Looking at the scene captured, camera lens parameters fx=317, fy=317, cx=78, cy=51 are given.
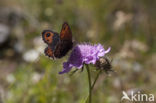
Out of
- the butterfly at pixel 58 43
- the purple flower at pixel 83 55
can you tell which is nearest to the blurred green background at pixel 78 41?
the purple flower at pixel 83 55

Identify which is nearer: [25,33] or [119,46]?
[119,46]

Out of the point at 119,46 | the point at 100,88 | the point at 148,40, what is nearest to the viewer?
the point at 100,88

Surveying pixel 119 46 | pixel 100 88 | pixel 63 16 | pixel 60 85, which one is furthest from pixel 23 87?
→ pixel 63 16

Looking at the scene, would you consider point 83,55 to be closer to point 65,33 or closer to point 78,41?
point 65,33

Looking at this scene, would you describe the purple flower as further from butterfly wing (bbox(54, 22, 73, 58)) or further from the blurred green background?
the blurred green background

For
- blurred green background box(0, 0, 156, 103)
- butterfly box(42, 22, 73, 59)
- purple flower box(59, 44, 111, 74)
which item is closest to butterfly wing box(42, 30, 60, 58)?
butterfly box(42, 22, 73, 59)

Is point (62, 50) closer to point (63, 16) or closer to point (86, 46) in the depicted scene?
point (86, 46)

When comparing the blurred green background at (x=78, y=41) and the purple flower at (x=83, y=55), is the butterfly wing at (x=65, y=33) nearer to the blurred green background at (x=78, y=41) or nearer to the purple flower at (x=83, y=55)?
the purple flower at (x=83, y=55)
